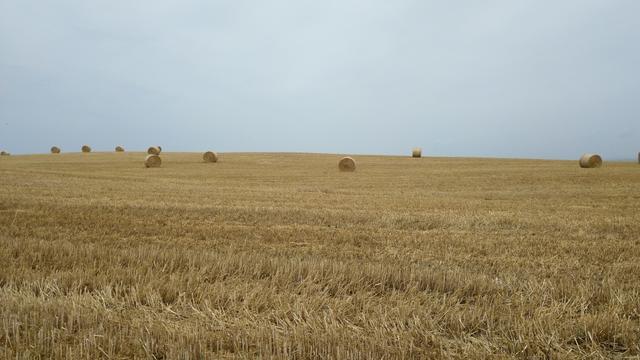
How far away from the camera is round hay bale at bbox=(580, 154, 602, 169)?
95.2 ft

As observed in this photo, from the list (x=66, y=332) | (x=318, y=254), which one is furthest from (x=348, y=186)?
(x=66, y=332)

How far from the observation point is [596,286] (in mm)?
4234

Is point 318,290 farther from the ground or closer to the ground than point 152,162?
closer to the ground

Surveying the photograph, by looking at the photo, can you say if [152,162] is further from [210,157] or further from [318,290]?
[318,290]

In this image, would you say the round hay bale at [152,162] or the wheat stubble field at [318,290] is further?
the round hay bale at [152,162]

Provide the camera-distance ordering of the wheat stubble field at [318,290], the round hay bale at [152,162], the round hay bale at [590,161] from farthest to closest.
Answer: the round hay bale at [152,162]
the round hay bale at [590,161]
the wheat stubble field at [318,290]

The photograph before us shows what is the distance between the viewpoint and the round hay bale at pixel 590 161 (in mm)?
29016

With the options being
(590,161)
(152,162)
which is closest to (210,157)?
(152,162)

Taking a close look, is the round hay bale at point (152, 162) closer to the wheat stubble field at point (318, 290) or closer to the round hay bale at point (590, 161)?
the wheat stubble field at point (318, 290)

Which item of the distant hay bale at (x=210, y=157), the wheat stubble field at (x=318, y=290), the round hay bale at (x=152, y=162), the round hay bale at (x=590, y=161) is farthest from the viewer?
the distant hay bale at (x=210, y=157)

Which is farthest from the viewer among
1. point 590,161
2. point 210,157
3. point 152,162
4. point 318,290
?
point 210,157

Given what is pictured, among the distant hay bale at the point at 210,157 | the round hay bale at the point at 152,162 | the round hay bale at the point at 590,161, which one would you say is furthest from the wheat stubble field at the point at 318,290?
the distant hay bale at the point at 210,157

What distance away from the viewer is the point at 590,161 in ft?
95.5

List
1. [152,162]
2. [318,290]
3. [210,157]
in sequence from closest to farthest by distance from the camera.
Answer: [318,290]
[152,162]
[210,157]
